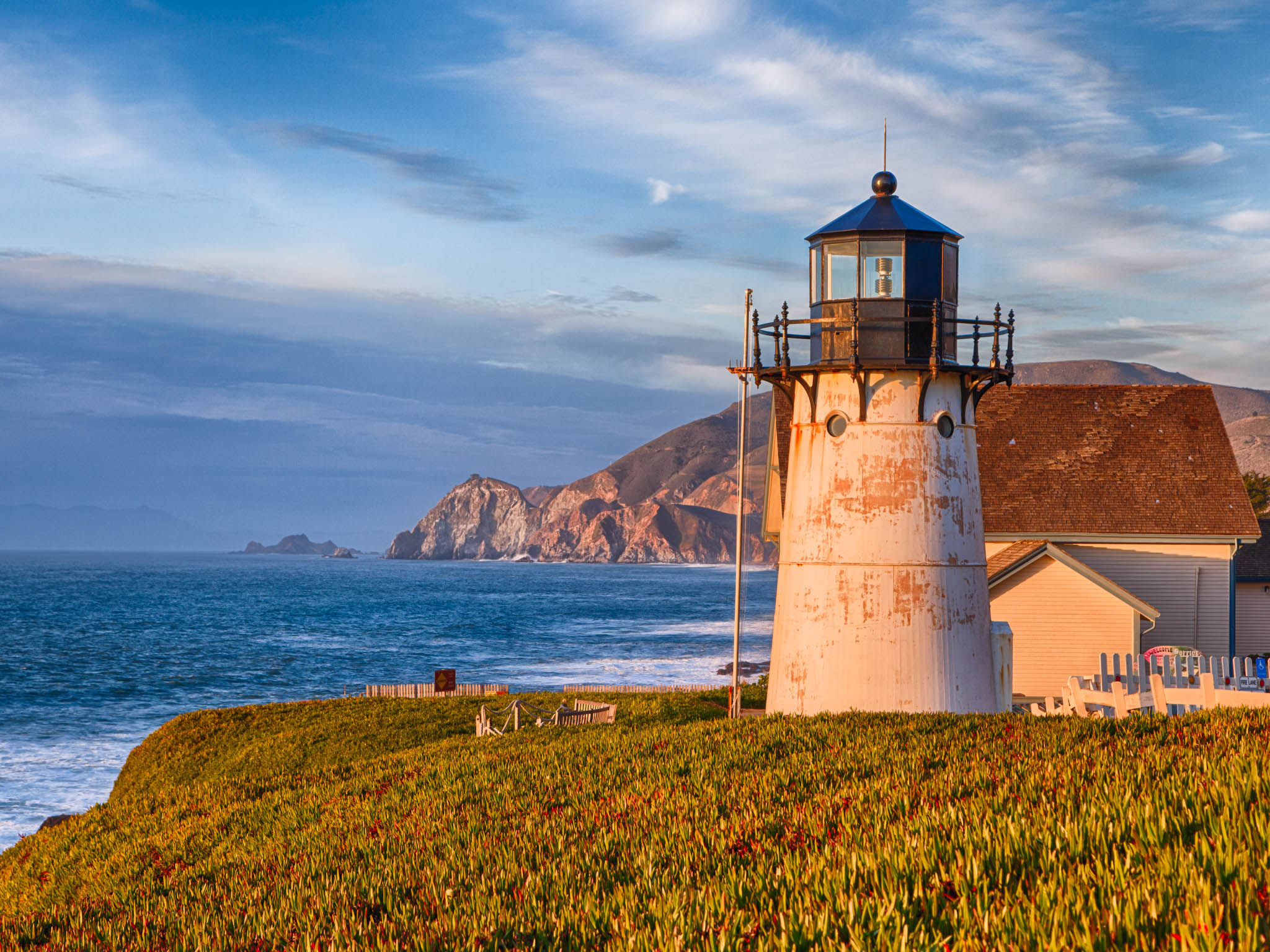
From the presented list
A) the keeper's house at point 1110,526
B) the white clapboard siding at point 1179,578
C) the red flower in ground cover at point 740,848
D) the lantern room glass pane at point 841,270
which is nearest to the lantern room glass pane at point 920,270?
the lantern room glass pane at point 841,270

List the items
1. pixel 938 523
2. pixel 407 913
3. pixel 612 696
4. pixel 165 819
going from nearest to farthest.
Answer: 1. pixel 407 913
2. pixel 165 819
3. pixel 938 523
4. pixel 612 696

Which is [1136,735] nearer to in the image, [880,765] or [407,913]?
[880,765]

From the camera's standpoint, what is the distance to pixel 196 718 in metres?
31.1

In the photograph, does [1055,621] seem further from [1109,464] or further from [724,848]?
[724,848]

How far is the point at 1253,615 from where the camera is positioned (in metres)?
34.9

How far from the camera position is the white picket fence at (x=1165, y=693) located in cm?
1489

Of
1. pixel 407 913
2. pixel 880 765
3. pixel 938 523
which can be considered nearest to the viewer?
pixel 407 913

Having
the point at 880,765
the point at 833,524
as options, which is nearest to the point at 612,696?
the point at 833,524

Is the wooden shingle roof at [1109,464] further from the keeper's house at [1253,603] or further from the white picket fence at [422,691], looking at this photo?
the white picket fence at [422,691]

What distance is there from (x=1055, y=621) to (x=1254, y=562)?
12.2 metres

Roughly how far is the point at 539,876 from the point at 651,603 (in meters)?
141

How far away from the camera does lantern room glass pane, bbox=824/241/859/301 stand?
1814 centimetres

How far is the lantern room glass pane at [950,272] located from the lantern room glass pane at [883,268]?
81 cm

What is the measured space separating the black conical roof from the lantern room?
0.01 metres
